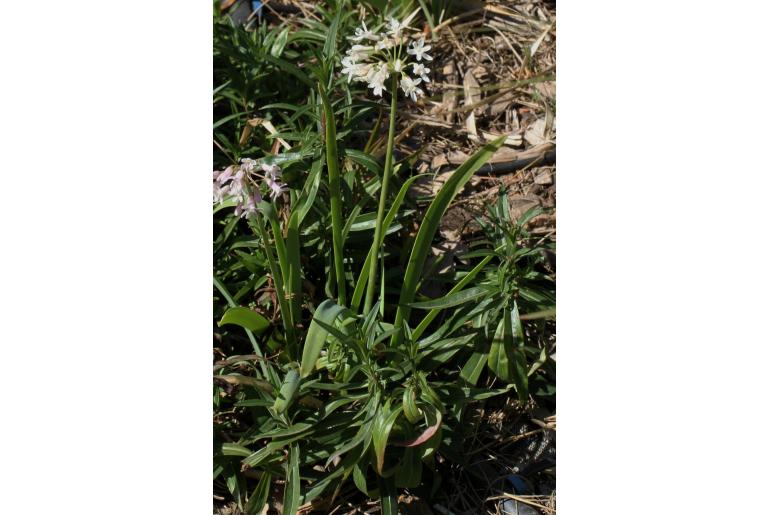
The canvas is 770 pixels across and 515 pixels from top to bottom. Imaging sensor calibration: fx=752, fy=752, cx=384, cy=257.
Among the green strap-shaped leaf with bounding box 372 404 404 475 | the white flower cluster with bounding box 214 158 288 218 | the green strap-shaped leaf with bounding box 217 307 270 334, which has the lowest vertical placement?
the green strap-shaped leaf with bounding box 372 404 404 475

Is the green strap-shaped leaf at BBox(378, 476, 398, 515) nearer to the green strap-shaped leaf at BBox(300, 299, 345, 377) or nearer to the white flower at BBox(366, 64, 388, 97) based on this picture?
the green strap-shaped leaf at BBox(300, 299, 345, 377)

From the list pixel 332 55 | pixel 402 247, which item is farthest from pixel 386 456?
pixel 332 55

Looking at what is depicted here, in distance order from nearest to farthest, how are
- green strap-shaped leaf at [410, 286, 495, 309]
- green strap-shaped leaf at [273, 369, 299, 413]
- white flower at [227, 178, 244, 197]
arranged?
white flower at [227, 178, 244, 197] → green strap-shaped leaf at [273, 369, 299, 413] → green strap-shaped leaf at [410, 286, 495, 309]

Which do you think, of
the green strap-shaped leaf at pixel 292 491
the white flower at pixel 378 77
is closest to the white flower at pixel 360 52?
the white flower at pixel 378 77

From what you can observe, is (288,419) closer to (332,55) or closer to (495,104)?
(332,55)

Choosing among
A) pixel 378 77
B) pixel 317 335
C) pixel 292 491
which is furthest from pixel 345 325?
pixel 378 77

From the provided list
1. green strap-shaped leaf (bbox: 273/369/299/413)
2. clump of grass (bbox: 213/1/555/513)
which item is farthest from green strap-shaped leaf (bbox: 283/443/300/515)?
green strap-shaped leaf (bbox: 273/369/299/413)

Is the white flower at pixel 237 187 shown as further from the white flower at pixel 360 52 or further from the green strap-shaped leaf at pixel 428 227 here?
the green strap-shaped leaf at pixel 428 227
